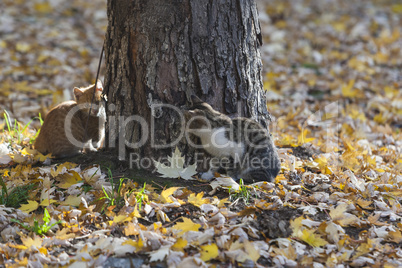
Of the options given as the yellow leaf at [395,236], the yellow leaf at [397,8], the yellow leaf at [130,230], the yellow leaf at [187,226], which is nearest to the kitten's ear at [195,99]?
the yellow leaf at [187,226]

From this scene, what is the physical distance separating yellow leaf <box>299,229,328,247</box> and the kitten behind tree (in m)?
0.83

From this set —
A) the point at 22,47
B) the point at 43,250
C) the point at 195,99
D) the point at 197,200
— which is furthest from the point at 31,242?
the point at 22,47

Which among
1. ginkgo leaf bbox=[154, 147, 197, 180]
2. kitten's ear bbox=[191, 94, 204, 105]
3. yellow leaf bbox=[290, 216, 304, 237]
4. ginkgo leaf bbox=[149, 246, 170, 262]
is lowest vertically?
ginkgo leaf bbox=[149, 246, 170, 262]

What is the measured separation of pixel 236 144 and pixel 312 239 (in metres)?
1.18

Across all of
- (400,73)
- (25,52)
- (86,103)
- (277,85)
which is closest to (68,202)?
(86,103)

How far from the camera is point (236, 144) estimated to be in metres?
3.46

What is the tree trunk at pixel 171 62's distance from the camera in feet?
10.7

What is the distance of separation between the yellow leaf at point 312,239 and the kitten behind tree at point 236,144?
826 mm

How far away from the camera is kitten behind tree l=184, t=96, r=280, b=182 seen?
3377 millimetres

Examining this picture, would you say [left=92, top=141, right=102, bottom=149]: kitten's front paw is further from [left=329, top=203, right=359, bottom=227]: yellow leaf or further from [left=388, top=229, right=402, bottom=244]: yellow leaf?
[left=388, top=229, right=402, bottom=244]: yellow leaf

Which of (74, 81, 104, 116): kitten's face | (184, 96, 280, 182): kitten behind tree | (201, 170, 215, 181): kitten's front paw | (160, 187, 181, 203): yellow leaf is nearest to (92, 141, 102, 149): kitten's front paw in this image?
(74, 81, 104, 116): kitten's face

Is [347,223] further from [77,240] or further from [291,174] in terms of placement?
[77,240]

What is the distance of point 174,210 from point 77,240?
2.44 feet

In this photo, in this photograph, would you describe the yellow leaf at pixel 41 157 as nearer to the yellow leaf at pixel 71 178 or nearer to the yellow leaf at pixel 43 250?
the yellow leaf at pixel 71 178
